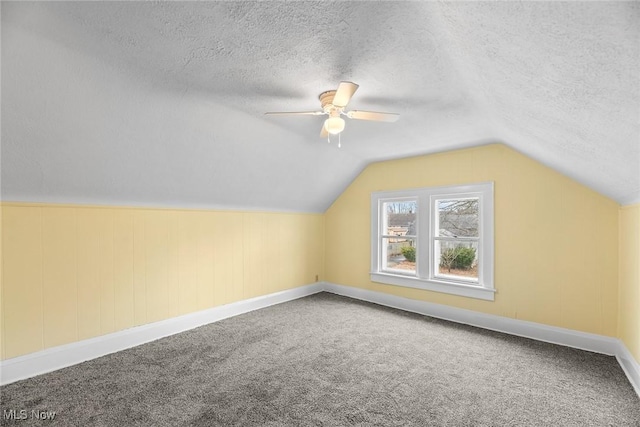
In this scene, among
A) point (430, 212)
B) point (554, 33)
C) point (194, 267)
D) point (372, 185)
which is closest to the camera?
point (554, 33)

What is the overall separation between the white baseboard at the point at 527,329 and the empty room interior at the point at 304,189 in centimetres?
2

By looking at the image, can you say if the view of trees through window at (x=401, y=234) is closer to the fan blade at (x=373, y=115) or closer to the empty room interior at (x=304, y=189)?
the empty room interior at (x=304, y=189)

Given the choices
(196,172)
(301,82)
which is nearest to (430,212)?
(301,82)

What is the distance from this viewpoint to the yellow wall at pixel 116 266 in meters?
2.43

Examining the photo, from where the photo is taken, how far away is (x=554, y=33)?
40.4 inches

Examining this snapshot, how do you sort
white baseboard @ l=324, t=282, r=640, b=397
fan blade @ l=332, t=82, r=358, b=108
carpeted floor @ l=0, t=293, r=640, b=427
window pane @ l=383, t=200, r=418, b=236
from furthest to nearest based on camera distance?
window pane @ l=383, t=200, r=418, b=236, white baseboard @ l=324, t=282, r=640, b=397, carpeted floor @ l=0, t=293, r=640, b=427, fan blade @ l=332, t=82, r=358, b=108

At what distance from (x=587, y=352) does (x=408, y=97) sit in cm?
310

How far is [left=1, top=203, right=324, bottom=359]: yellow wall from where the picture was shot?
243 centimetres

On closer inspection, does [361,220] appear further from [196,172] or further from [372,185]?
[196,172]

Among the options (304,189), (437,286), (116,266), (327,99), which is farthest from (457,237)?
(116,266)

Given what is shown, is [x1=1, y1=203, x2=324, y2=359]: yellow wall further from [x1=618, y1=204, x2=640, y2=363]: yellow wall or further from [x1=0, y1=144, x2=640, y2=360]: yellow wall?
[x1=618, y1=204, x2=640, y2=363]: yellow wall

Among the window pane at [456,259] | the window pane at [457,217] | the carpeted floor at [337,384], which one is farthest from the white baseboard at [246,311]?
the window pane at [457,217]

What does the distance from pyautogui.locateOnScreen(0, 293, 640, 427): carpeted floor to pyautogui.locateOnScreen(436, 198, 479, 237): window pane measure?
4.25 feet

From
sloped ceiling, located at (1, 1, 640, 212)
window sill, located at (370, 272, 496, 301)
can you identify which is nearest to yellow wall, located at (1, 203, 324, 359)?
sloped ceiling, located at (1, 1, 640, 212)
